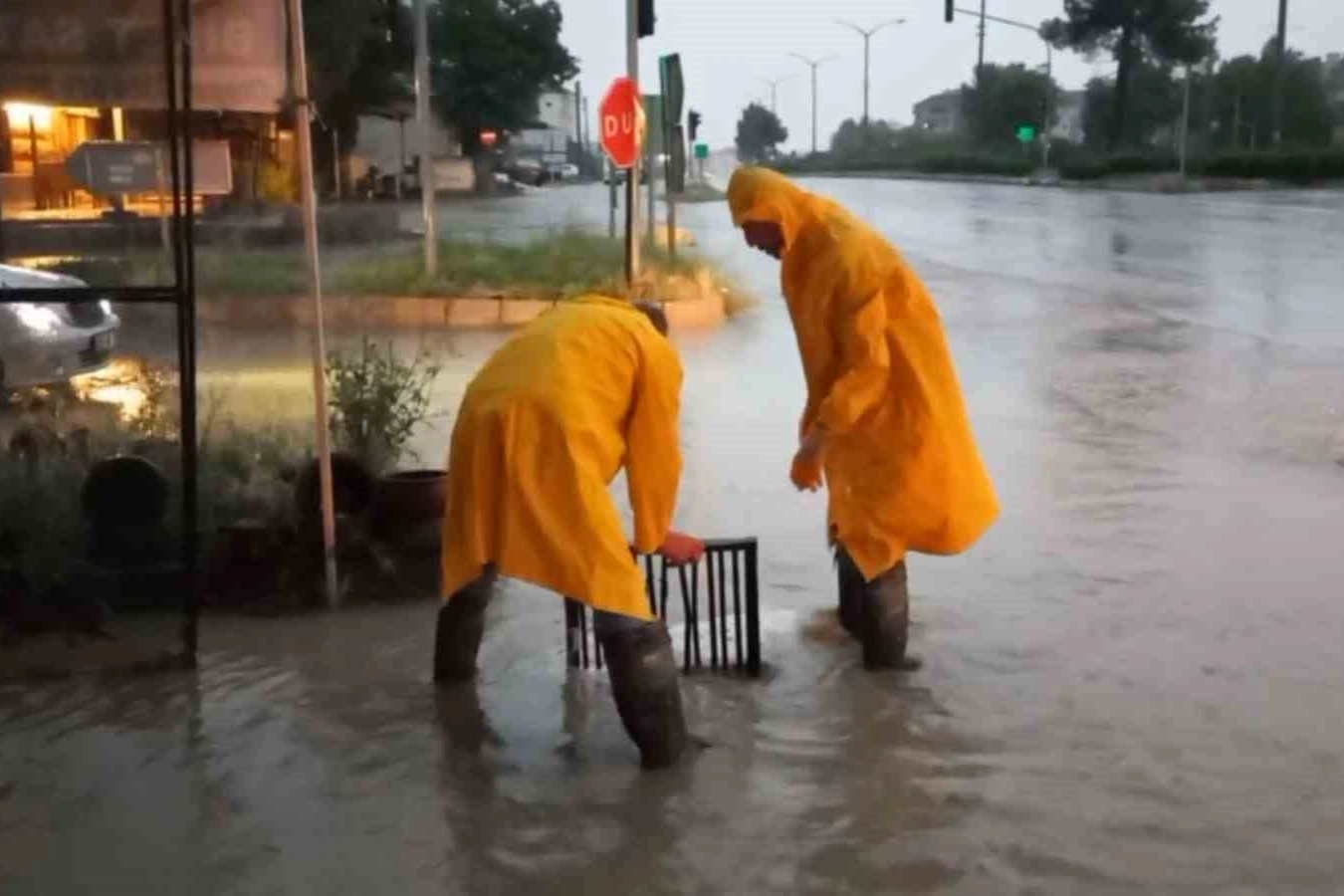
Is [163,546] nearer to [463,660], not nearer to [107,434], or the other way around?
[107,434]

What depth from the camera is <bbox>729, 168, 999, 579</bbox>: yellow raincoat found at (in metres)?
4.84

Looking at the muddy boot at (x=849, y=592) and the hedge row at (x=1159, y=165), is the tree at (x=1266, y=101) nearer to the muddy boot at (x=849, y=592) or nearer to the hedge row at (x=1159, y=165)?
the hedge row at (x=1159, y=165)

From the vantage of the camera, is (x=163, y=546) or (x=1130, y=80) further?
(x=1130, y=80)

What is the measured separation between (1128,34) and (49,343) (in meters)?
56.0

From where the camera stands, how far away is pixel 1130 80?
6419 centimetres

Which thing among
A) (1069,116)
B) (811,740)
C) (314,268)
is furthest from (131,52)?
(1069,116)

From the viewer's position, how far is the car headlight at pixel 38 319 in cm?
885

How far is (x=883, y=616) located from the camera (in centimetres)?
509

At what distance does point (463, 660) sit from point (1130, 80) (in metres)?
63.7

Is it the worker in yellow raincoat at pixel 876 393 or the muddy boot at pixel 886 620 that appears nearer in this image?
the worker in yellow raincoat at pixel 876 393

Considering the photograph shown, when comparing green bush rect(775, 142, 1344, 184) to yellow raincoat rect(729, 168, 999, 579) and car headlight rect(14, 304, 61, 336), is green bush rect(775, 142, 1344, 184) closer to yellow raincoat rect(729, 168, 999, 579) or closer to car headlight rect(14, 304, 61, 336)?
car headlight rect(14, 304, 61, 336)

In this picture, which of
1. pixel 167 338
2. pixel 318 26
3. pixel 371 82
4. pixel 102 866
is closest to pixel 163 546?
pixel 102 866

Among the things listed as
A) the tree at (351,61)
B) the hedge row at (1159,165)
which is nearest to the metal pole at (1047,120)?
the hedge row at (1159,165)

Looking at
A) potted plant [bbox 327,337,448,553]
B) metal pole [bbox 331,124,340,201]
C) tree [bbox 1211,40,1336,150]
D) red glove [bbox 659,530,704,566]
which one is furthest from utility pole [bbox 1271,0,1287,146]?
red glove [bbox 659,530,704,566]
